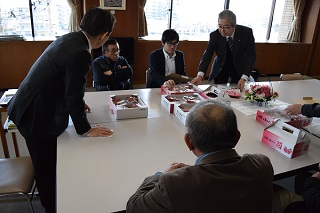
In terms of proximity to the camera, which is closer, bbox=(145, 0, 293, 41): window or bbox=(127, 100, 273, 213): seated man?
bbox=(127, 100, 273, 213): seated man

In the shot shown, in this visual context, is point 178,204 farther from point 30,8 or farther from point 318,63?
point 318,63

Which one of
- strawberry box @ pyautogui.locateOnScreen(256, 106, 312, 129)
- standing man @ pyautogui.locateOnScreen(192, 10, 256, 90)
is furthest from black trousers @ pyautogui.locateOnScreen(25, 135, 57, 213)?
standing man @ pyautogui.locateOnScreen(192, 10, 256, 90)

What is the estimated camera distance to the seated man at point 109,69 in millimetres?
2713

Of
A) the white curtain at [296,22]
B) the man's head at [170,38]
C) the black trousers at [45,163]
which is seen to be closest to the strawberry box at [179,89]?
the man's head at [170,38]

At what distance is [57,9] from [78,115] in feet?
12.9

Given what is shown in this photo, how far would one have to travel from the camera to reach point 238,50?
9.93 ft

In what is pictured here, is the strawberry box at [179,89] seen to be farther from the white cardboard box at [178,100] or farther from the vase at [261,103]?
the vase at [261,103]

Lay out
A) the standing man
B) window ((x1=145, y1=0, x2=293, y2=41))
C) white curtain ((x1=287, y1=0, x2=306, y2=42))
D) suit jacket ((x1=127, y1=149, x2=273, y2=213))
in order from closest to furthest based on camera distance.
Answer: suit jacket ((x1=127, y1=149, x2=273, y2=213)), the standing man, window ((x1=145, y1=0, x2=293, y2=41)), white curtain ((x1=287, y1=0, x2=306, y2=42))

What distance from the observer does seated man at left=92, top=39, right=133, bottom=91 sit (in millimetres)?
2713

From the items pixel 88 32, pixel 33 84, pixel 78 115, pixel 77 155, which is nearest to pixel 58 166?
pixel 77 155

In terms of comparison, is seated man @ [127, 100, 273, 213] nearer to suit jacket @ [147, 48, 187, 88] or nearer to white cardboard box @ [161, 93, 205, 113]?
white cardboard box @ [161, 93, 205, 113]

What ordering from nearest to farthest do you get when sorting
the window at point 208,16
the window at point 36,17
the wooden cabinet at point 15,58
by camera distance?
1. the wooden cabinet at point 15,58
2. the window at point 36,17
3. the window at point 208,16

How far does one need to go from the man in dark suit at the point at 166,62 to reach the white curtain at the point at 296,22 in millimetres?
4614

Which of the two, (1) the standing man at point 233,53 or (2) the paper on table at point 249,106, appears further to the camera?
(1) the standing man at point 233,53
